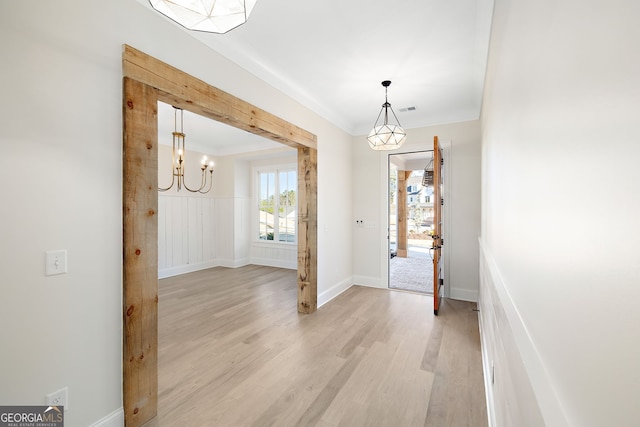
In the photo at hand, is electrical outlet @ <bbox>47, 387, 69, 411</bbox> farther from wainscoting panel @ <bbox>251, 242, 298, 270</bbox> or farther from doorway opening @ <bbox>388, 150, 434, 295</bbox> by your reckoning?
wainscoting panel @ <bbox>251, 242, 298, 270</bbox>

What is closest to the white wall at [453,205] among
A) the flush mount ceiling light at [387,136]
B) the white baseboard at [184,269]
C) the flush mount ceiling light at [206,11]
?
the flush mount ceiling light at [387,136]

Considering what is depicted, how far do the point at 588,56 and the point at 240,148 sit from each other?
21.1 ft

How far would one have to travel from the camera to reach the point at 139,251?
173cm

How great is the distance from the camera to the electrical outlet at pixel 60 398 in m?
1.44

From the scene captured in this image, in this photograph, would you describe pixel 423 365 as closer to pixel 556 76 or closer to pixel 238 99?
pixel 556 76

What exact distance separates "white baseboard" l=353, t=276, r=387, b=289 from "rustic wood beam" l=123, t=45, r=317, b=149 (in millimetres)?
2874

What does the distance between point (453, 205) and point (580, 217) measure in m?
3.98

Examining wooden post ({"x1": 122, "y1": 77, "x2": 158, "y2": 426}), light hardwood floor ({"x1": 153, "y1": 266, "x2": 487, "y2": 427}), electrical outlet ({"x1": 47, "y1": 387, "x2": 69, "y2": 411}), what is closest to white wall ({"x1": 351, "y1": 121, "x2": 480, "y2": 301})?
light hardwood floor ({"x1": 153, "y1": 266, "x2": 487, "y2": 427})

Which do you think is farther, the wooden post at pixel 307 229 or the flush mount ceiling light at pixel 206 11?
the wooden post at pixel 307 229

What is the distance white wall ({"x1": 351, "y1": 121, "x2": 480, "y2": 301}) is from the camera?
4.05 meters

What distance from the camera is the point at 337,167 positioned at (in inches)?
174

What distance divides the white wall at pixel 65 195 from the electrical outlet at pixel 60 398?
23mm

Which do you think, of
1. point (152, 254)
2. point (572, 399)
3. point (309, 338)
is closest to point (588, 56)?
point (572, 399)

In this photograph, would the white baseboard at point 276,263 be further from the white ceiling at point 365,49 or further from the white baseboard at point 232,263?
the white ceiling at point 365,49
